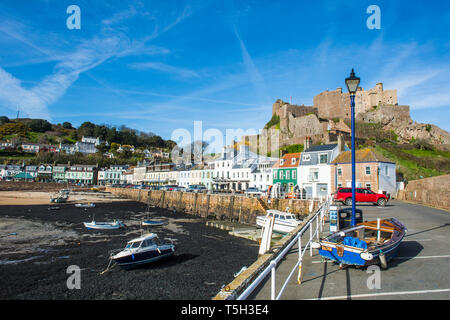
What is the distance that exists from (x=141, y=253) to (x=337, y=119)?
92702 millimetres

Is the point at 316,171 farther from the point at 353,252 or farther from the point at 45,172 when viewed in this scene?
the point at 45,172

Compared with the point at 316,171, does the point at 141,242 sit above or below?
below

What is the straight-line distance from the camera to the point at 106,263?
18391mm

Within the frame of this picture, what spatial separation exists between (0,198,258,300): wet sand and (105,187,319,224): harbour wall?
741 cm

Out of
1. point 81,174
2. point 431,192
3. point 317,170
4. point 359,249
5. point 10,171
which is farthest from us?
point 81,174

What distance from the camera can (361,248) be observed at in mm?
6629

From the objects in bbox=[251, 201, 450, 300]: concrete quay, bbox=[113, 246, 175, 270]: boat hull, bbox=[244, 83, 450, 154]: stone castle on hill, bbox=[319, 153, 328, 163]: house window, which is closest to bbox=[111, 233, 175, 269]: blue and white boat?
bbox=[113, 246, 175, 270]: boat hull

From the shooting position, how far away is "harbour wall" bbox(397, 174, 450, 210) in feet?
77.8

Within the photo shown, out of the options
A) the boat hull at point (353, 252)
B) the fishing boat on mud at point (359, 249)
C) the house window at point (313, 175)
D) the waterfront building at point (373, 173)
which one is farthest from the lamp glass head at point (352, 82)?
the house window at point (313, 175)

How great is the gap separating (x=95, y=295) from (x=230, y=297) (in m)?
12.0

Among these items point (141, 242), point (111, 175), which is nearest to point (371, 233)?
point (141, 242)

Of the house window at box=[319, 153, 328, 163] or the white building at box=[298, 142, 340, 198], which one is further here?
the house window at box=[319, 153, 328, 163]

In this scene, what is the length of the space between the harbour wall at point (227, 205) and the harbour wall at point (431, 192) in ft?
35.7

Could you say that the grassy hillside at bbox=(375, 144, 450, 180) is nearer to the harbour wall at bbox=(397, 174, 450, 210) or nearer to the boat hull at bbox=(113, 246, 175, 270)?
the harbour wall at bbox=(397, 174, 450, 210)
